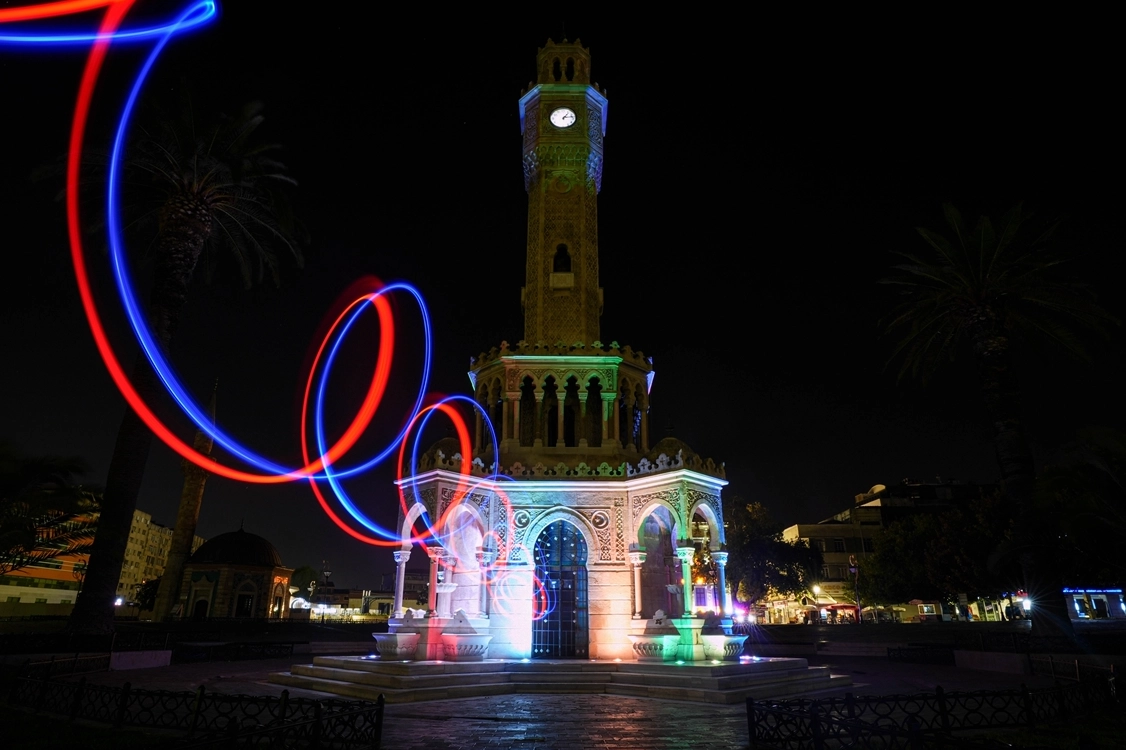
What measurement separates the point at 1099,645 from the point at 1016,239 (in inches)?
589

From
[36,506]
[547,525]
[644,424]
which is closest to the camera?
[36,506]

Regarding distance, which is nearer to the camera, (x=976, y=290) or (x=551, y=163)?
(x=976, y=290)

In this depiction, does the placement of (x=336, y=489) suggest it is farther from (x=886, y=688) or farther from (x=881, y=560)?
(x=881, y=560)

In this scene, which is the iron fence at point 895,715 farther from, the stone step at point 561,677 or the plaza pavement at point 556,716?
the stone step at point 561,677

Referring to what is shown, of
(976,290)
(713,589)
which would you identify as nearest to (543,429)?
(713,589)

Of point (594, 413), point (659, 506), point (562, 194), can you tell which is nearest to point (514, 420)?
point (594, 413)

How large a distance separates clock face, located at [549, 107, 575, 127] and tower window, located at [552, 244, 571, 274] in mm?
6387

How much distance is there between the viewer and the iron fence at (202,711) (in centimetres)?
855

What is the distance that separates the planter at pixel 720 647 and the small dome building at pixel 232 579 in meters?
48.7

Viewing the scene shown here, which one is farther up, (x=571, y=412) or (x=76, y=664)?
(x=571, y=412)

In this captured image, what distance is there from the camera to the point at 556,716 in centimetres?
1270

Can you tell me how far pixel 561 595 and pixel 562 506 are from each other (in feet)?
10.3

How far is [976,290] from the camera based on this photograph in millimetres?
25016

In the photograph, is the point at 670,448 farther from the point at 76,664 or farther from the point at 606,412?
the point at 76,664
